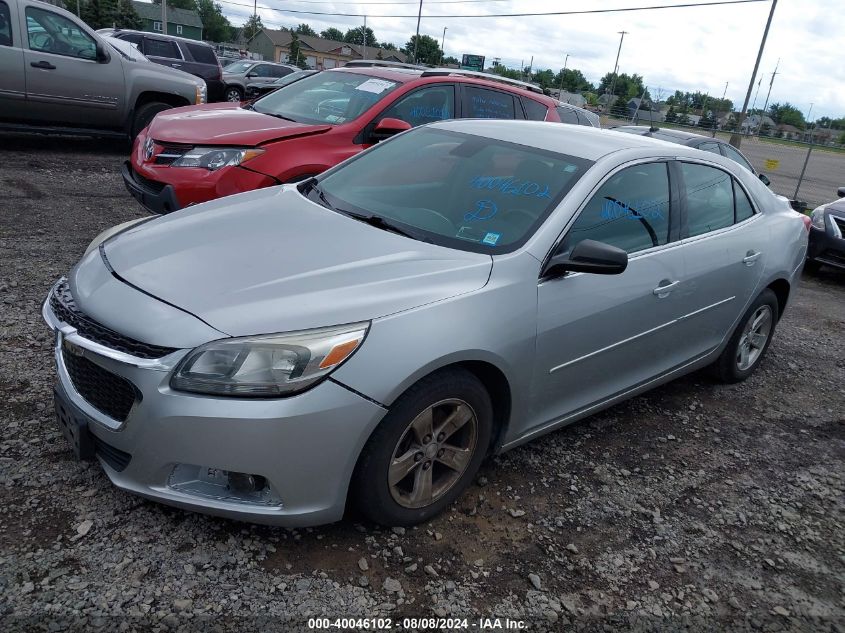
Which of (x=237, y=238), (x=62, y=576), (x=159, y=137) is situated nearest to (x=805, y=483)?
(x=237, y=238)

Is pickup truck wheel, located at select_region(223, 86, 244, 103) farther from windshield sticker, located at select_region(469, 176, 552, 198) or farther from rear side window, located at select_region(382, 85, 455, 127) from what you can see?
windshield sticker, located at select_region(469, 176, 552, 198)

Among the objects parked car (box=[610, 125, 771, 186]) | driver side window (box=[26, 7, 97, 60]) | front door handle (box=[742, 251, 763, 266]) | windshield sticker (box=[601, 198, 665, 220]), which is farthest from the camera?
parked car (box=[610, 125, 771, 186])

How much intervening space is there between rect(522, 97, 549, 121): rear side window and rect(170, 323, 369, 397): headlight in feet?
18.0

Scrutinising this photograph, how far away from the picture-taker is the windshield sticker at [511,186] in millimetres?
3344

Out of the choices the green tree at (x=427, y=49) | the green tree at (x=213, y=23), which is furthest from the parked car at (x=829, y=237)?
the green tree at (x=213, y=23)

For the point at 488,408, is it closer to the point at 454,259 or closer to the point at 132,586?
the point at 454,259

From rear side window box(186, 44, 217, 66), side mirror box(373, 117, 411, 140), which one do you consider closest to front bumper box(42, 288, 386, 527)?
side mirror box(373, 117, 411, 140)

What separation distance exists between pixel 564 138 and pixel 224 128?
3153 mm

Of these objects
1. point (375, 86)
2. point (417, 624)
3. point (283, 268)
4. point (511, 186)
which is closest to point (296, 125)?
point (375, 86)

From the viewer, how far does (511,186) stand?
3.42 meters

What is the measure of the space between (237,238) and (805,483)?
3154 mm

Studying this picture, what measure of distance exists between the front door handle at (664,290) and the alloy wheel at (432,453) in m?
1.31

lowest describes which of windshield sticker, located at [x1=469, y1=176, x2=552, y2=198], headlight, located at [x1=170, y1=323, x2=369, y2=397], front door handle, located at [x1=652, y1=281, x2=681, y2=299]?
headlight, located at [x1=170, y1=323, x2=369, y2=397]

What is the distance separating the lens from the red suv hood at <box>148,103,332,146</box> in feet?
18.2
